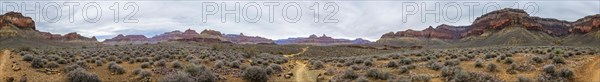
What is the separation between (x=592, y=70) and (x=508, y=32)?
7681cm

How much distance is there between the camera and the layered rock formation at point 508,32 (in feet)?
283

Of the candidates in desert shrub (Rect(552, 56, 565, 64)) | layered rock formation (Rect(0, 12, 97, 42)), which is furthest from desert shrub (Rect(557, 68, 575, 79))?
layered rock formation (Rect(0, 12, 97, 42))

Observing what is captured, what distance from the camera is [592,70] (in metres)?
20.1

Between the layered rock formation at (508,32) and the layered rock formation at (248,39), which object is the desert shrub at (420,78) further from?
the layered rock formation at (248,39)

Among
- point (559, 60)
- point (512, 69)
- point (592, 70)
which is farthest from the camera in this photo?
point (559, 60)

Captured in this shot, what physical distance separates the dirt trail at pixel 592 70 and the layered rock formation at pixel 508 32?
64.2 m

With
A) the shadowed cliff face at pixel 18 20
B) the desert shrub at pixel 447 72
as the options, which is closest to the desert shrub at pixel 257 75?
the desert shrub at pixel 447 72

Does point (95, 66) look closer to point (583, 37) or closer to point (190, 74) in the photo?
point (190, 74)

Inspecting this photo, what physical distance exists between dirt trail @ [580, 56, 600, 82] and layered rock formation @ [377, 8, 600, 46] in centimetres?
6422

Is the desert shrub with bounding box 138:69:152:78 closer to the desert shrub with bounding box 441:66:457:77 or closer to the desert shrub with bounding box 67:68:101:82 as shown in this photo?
the desert shrub with bounding box 67:68:101:82

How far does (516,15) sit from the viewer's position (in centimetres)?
9994

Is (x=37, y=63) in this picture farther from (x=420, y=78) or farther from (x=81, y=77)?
(x=420, y=78)

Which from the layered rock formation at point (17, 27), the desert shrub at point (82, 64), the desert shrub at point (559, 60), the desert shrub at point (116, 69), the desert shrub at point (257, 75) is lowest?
the desert shrub at point (257, 75)


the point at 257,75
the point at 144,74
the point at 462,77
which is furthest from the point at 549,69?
the point at 144,74
